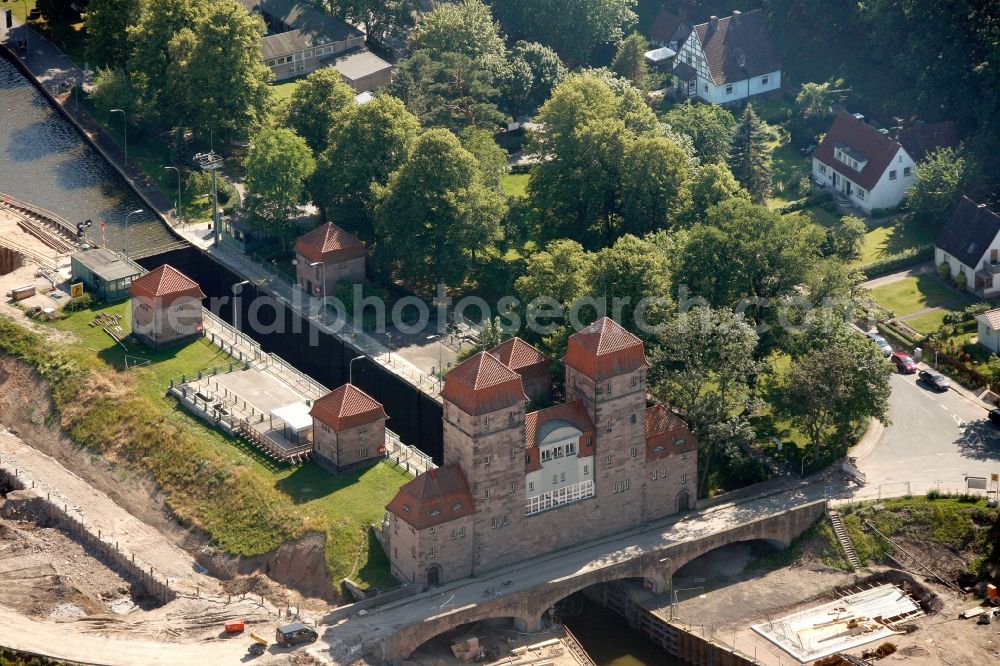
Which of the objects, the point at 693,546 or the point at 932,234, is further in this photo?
the point at 932,234

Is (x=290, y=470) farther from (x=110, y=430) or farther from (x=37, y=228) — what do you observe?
(x=37, y=228)

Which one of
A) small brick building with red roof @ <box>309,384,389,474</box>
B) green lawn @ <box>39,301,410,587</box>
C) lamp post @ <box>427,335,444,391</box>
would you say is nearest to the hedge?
lamp post @ <box>427,335,444,391</box>

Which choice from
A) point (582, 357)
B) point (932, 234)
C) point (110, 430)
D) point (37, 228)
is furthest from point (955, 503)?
point (37, 228)

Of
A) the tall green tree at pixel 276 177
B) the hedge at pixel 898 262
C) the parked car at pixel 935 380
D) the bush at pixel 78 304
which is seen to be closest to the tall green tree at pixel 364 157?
the tall green tree at pixel 276 177

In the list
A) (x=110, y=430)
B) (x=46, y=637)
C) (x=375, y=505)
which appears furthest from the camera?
(x=110, y=430)

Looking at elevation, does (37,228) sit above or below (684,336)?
below

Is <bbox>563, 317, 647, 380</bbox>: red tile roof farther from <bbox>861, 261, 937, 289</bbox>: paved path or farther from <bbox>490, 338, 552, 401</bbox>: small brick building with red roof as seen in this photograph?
<bbox>861, 261, 937, 289</bbox>: paved path

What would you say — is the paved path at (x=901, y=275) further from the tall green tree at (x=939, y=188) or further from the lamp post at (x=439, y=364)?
the lamp post at (x=439, y=364)
